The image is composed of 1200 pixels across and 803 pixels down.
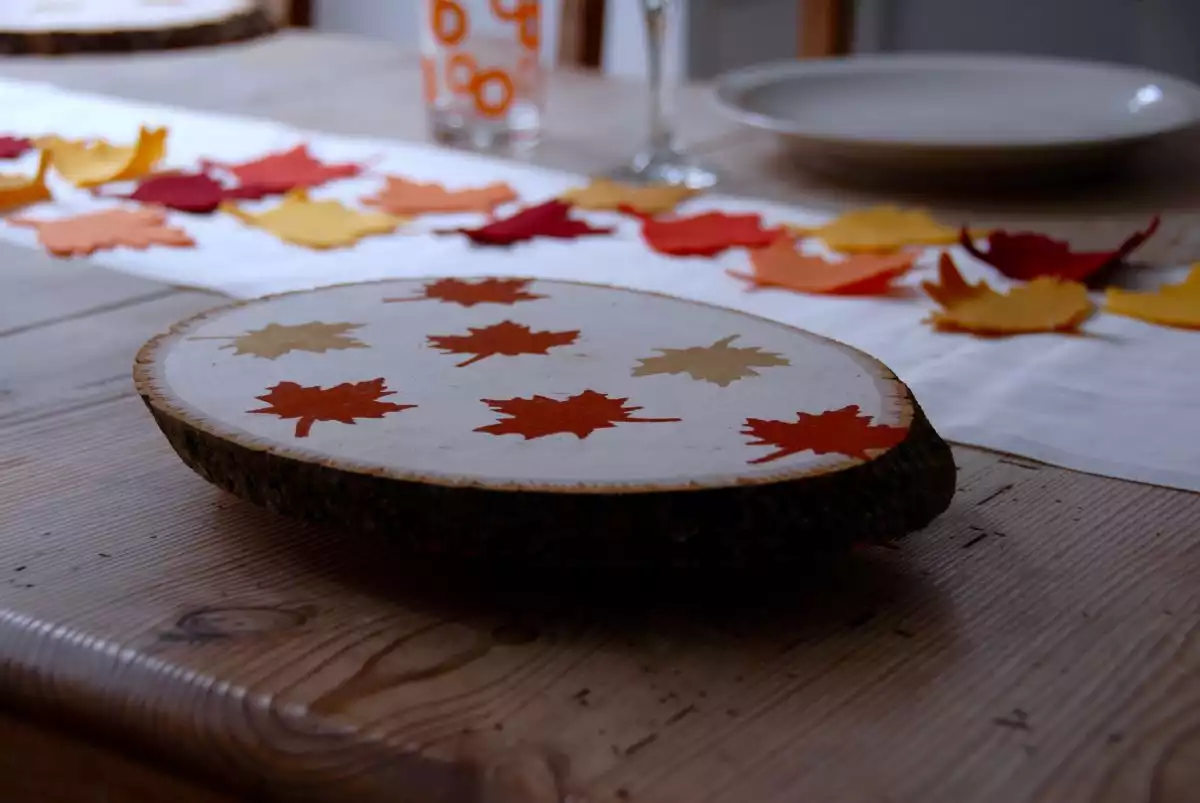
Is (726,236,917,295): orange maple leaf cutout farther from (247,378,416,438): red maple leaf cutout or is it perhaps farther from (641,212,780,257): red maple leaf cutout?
(247,378,416,438): red maple leaf cutout

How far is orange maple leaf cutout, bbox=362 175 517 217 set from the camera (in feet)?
3.38

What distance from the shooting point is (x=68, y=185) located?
1.08 m

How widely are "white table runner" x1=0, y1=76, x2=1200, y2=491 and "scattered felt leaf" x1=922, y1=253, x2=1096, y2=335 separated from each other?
0.01 metres

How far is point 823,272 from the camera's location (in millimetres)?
871

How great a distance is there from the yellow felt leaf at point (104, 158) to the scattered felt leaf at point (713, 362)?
668 millimetres

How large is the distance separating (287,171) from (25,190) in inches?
A: 7.5

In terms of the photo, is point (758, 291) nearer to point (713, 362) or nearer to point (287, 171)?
point (713, 362)

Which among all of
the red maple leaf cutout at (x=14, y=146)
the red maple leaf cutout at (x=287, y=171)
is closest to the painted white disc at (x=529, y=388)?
the red maple leaf cutout at (x=287, y=171)

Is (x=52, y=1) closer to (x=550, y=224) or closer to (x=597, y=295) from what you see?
(x=550, y=224)

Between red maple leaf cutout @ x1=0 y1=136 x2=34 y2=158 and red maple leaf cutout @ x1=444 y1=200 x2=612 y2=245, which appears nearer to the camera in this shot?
red maple leaf cutout @ x1=444 y1=200 x2=612 y2=245

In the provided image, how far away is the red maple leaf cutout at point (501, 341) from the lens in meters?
0.57

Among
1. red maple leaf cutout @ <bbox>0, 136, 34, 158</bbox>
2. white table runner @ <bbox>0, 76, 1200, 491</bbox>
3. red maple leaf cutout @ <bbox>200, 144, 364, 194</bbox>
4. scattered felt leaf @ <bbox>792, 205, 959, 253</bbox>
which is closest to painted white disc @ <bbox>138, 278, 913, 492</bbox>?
white table runner @ <bbox>0, 76, 1200, 491</bbox>

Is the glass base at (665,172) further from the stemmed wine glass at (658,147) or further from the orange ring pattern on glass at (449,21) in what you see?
the orange ring pattern on glass at (449,21)

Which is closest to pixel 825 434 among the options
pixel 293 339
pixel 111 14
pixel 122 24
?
pixel 293 339
